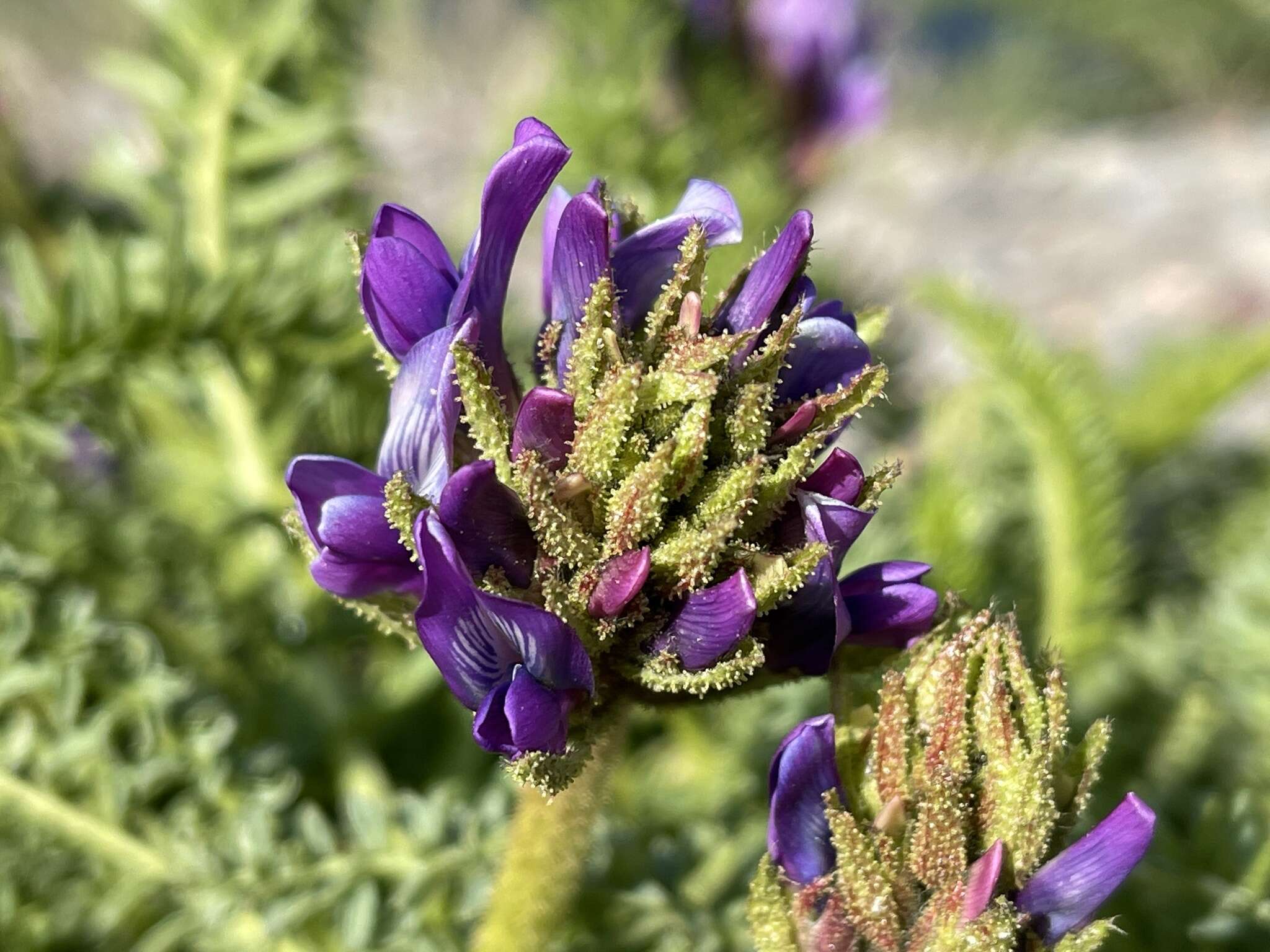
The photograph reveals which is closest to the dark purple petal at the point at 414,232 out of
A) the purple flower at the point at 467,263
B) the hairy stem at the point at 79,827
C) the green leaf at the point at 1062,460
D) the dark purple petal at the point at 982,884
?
the purple flower at the point at 467,263

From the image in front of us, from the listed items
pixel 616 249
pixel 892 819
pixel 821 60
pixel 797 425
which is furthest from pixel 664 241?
pixel 821 60

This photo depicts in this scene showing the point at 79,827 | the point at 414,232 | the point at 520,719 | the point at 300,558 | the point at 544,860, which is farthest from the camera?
the point at 300,558

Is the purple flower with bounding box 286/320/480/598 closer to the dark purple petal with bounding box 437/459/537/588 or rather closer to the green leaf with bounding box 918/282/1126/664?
the dark purple petal with bounding box 437/459/537/588

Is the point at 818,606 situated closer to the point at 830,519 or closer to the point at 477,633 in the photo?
the point at 830,519

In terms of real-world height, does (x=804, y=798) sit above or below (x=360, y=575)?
below

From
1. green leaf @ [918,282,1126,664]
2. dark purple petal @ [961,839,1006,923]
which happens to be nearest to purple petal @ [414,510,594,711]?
dark purple petal @ [961,839,1006,923]

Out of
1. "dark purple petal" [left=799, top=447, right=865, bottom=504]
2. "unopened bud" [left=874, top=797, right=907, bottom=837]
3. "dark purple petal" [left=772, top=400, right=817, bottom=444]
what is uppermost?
"dark purple petal" [left=772, top=400, right=817, bottom=444]

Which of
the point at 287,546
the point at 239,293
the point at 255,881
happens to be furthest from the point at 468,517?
the point at 287,546
